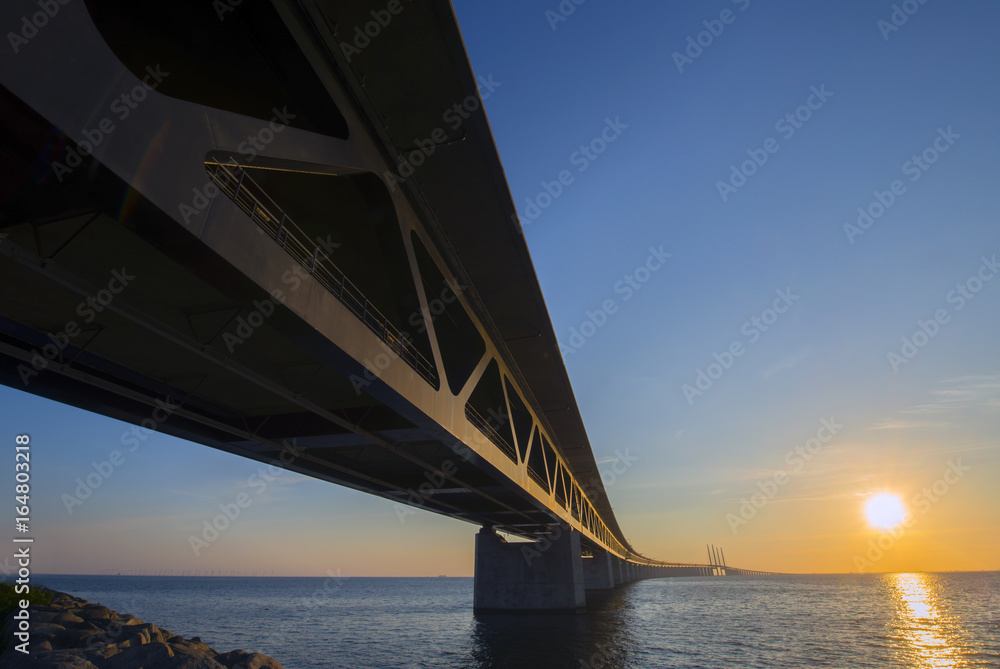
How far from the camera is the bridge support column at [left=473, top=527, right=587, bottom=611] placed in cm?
3319

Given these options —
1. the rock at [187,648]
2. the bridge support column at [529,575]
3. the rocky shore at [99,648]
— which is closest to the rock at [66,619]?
the rocky shore at [99,648]

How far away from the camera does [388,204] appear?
391 inches

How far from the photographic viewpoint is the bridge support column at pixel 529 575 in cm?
3319

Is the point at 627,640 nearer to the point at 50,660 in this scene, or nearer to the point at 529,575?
the point at 529,575

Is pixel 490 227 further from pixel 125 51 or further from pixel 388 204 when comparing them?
pixel 125 51

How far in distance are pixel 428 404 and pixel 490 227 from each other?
4618 mm

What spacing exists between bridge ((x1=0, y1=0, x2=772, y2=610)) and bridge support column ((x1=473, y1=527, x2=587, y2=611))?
21295 mm

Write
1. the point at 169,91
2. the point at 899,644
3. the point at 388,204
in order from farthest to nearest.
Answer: the point at 899,644
the point at 388,204
the point at 169,91

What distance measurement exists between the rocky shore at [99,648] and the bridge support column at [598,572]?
5931 cm

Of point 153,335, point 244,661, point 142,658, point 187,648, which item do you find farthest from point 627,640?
point 153,335

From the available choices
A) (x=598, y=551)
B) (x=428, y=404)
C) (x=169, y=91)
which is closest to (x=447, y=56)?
(x=169, y=91)

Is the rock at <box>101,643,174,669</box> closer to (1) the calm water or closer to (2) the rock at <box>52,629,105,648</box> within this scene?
(2) the rock at <box>52,629,105,648</box>

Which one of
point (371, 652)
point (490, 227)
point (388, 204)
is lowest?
point (371, 652)

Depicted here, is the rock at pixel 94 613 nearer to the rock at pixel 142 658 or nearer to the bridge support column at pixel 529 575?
the rock at pixel 142 658
